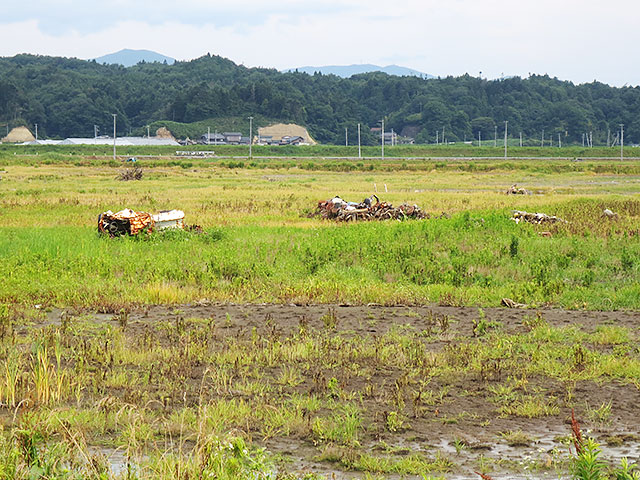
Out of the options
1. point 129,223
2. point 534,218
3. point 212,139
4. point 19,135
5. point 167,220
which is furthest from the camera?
point 19,135

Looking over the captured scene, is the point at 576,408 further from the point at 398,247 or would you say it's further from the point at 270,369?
the point at 398,247

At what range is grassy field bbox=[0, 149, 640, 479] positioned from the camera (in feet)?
24.0

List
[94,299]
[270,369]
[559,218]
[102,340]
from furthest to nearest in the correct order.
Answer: [559,218], [94,299], [102,340], [270,369]

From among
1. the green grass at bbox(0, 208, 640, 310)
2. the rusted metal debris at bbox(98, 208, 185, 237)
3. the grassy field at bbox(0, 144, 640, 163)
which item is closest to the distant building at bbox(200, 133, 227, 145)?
the grassy field at bbox(0, 144, 640, 163)

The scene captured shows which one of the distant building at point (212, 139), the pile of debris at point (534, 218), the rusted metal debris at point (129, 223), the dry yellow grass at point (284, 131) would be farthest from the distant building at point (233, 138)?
the rusted metal debris at point (129, 223)

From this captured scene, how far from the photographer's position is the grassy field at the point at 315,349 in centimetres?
731

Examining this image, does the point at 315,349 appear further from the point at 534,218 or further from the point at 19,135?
the point at 19,135

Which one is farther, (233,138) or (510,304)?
(233,138)

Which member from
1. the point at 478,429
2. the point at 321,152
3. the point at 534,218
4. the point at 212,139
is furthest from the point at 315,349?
the point at 212,139

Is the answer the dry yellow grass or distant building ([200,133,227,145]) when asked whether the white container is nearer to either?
distant building ([200,133,227,145])

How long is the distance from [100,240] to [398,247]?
6.84 m

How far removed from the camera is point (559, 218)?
23.9m

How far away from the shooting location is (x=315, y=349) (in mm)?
10781

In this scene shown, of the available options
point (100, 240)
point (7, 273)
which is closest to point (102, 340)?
point (7, 273)
